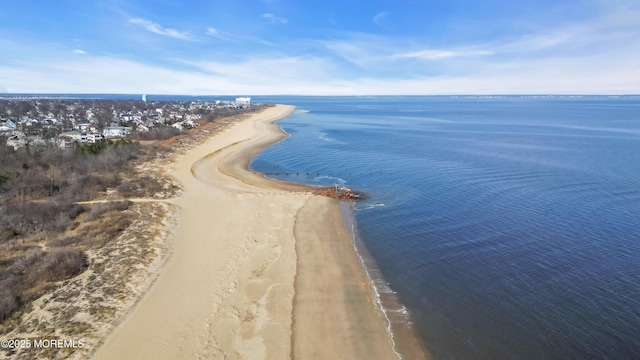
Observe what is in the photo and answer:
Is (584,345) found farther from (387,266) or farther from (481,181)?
(481,181)

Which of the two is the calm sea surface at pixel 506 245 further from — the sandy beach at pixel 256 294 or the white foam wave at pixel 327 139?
the white foam wave at pixel 327 139

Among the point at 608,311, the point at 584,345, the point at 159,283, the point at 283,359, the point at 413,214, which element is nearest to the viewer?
the point at 283,359

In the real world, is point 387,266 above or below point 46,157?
below

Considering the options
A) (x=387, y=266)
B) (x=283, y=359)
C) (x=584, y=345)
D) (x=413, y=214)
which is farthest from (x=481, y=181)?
(x=283, y=359)

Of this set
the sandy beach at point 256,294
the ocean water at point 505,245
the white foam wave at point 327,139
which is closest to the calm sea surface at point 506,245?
the ocean water at point 505,245

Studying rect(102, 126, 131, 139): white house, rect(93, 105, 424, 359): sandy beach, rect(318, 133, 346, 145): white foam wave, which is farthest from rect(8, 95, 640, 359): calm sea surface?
rect(102, 126, 131, 139): white house

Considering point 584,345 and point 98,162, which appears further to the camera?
point 98,162

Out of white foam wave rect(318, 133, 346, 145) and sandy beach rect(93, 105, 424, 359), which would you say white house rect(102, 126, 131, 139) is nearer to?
white foam wave rect(318, 133, 346, 145)
